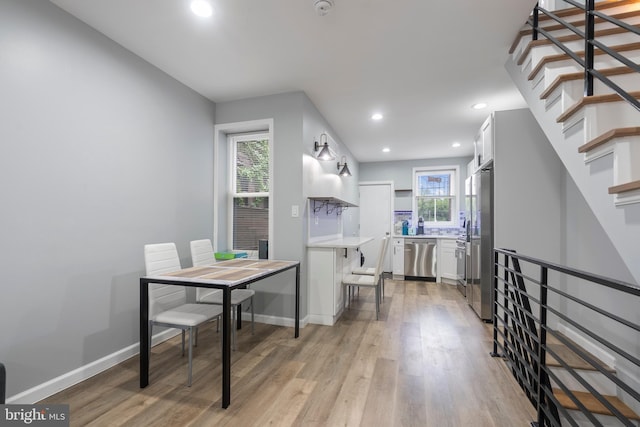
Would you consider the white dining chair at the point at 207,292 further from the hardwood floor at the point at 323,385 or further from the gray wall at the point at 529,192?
the gray wall at the point at 529,192

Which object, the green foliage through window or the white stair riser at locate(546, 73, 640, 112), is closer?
the white stair riser at locate(546, 73, 640, 112)

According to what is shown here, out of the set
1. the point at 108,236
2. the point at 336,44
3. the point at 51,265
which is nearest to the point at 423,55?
the point at 336,44

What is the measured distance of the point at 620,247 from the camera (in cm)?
145

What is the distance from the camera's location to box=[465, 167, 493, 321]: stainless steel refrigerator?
3.43m

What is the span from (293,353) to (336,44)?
8.76 feet

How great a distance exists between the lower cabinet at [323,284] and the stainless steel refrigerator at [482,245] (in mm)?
1710

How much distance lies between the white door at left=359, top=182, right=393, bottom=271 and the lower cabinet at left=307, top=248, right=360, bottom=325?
353cm

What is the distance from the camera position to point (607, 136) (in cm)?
141

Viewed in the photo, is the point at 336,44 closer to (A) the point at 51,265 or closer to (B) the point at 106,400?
(A) the point at 51,265

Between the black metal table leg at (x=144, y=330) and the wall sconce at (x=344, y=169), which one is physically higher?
the wall sconce at (x=344, y=169)

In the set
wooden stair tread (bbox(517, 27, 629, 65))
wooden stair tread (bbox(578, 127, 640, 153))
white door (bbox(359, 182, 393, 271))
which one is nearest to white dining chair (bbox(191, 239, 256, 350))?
wooden stair tread (bbox(578, 127, 640, 153))

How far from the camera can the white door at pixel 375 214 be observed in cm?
688

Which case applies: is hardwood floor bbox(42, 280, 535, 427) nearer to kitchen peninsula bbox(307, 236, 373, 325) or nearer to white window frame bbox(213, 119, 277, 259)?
kitchen peninsula bbox(307, 236, 373, 325)

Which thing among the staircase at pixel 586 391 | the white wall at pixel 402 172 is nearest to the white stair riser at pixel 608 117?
the staircase at pixel 586 391
